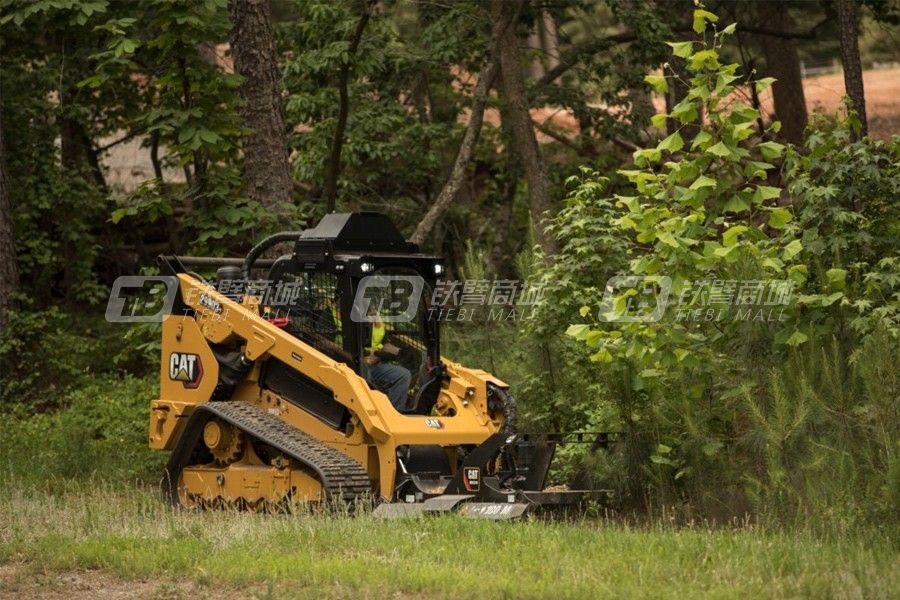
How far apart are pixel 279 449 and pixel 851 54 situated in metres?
9.20

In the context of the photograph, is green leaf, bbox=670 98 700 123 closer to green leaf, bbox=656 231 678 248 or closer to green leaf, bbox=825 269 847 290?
green leaf, bbox=656 231 678 248

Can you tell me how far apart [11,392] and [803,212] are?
1221cm

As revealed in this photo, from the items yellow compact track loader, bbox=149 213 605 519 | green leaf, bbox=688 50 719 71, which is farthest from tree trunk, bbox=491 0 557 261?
green leaf, bbox=688 50 719 71

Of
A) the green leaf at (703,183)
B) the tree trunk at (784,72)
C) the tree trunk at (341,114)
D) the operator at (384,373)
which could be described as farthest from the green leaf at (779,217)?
the tree trunk at (784,72)

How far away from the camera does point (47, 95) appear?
74.9 ft

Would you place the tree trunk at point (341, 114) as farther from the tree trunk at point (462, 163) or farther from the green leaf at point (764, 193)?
the green leaf at point (764, 193)

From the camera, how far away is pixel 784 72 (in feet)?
80.4

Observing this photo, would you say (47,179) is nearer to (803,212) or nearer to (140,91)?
(140,91)

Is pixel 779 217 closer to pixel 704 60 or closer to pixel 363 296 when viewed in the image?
pixel 704 60

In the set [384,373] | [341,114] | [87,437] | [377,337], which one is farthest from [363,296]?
[341,114]

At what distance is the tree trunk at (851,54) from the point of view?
55.8 ft

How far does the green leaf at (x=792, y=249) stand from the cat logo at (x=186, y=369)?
20.1 ft

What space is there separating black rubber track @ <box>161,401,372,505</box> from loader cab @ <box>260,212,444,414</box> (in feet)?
2.84

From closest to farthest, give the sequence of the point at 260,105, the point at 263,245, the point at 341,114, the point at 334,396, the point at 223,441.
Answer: the point at 334,396, the point at 223,441, the point at 263,245, the point at 260,105, the point at 341,114
